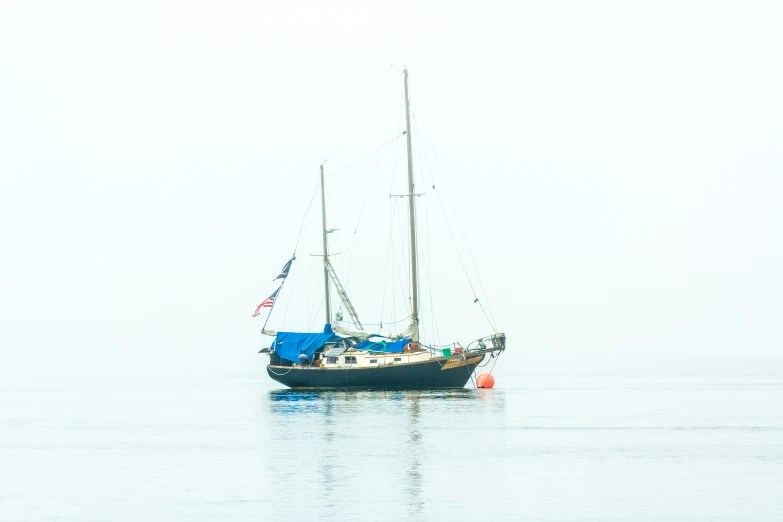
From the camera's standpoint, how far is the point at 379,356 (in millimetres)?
94062

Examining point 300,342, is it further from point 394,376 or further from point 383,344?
point 394,376

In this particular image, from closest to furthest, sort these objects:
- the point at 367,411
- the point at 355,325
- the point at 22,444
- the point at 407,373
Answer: the point at 22,444 → the point at 367,411 → the point at 407,373 → the point at 355,325

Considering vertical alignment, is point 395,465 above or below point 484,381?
below

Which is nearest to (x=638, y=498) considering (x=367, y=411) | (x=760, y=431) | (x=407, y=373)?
(x=760, y=431)

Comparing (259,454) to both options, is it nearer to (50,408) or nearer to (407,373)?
(407,373)

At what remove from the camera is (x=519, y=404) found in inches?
3787

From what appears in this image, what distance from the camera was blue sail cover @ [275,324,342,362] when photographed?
9756cm

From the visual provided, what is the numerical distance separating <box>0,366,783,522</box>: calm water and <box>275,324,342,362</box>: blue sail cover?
12.7 m

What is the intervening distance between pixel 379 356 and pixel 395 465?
160 feet

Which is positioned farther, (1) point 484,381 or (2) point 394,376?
(1) point 484,381

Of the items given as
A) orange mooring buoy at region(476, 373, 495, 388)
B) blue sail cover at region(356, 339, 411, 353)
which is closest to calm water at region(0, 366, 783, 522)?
blue sail cover at region(356, 339, 411, 353)

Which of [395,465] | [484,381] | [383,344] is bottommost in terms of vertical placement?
[395,465]

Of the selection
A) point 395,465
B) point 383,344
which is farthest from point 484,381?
point 395,465

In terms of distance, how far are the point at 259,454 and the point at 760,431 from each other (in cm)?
3167
